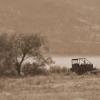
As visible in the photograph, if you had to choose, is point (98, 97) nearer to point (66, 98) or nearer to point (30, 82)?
point (66, 98)

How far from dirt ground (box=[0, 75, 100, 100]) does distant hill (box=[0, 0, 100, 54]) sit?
45299 millimetres

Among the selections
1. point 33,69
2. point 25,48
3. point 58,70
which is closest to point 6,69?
point 33,69

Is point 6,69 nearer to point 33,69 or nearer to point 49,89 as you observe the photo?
point 33,69

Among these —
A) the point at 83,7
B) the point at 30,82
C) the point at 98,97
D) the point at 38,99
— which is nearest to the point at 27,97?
the point at 38,99

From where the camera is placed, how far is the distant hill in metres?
77.3

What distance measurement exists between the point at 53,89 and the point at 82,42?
58492 millimetres

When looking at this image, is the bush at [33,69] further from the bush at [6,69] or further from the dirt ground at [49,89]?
the dirt ground at [49,89]

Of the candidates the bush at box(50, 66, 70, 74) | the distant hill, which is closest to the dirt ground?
the bush at box(50, 66, 70, 74)

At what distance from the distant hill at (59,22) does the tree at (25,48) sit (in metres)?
38.6

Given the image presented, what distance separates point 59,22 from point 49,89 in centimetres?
6801

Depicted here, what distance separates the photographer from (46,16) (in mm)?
90750

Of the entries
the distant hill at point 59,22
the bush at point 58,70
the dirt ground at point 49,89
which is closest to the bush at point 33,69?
the bush at point 58,70

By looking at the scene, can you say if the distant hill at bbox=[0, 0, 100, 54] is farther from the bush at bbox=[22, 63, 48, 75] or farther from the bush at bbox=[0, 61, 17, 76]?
the bush at bbox=[0, 61, 17, 76]

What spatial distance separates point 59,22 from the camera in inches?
3519
